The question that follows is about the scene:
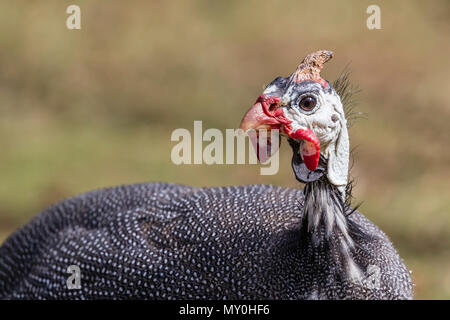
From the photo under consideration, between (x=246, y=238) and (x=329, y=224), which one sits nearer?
(x=329, y=224)

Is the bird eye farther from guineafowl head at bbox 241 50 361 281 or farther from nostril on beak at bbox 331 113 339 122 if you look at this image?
nostril on beak at bbox 331 113 339 122

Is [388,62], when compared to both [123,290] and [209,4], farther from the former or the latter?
[123,290]

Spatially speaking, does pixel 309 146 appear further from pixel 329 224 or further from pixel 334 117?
pixel 329 224

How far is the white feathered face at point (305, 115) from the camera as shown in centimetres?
430

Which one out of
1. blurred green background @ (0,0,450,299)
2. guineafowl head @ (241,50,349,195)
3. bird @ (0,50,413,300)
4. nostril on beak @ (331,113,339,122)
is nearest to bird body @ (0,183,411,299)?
bird @ (0,50,413,300)

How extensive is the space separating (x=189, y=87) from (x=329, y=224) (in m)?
6.42

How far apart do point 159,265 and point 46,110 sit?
6.24 meters

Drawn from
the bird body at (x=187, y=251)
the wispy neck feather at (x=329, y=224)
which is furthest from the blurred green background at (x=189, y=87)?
the wispy neck feather at (x=329, y=224)

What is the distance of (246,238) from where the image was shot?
4.77m

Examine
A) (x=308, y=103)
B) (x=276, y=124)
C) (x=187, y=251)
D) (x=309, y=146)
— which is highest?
(x=308, y=103)

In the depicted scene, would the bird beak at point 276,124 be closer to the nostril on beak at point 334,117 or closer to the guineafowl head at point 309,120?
the guineafowl head at point 309,120

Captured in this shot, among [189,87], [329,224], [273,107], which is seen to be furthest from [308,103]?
[189,87]

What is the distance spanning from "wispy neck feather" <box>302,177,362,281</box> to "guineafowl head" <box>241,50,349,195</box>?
0.08 meters

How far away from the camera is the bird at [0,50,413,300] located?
4375mm
